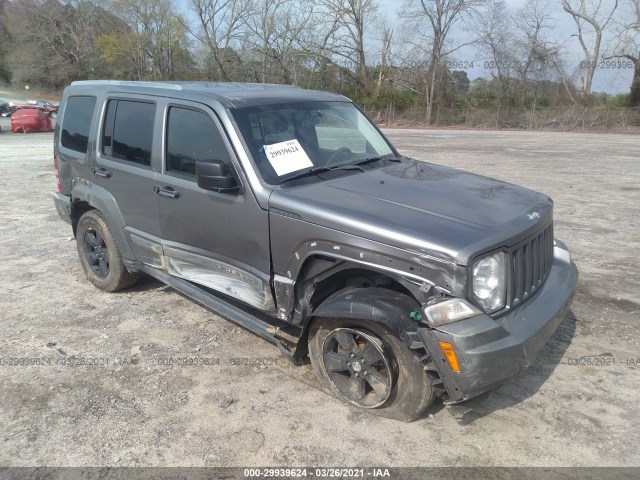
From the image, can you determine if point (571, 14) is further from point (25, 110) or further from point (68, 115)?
point (68, 115)

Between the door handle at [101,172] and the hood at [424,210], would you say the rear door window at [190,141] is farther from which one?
the door handle at [101,172]

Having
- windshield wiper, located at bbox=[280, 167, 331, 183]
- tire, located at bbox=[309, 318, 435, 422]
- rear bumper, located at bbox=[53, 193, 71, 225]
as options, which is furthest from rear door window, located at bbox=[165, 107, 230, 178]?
rear bumper, located at bbox=[53, 193, 71, 225]

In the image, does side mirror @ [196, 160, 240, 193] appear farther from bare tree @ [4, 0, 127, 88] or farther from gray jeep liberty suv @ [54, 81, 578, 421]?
bare tree @ [4, 0, 127, 88]

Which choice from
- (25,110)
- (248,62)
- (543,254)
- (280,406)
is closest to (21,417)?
(280,406)

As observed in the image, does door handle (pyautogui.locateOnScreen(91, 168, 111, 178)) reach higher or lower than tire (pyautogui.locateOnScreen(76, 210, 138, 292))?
higher

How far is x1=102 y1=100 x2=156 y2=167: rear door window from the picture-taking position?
436cm

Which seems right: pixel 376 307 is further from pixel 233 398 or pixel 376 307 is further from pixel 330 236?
pixel 233 398

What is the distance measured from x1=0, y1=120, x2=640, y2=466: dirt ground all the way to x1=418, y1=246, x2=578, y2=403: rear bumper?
0.28m

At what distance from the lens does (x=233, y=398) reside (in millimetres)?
3537

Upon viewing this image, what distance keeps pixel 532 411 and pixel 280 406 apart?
1.66m

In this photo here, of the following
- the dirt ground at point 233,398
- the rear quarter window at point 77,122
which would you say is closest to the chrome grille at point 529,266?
the dirt ground at point 233,398

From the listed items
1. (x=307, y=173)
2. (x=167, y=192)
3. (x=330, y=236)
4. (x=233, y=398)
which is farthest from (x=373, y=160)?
(x=233, y=398)

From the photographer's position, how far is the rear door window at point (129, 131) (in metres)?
4.36

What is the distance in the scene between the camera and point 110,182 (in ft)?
15.5
